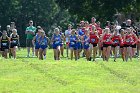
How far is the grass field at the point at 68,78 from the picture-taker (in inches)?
591

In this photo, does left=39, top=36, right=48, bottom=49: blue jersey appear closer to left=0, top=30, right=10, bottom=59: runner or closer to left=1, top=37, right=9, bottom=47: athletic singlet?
left=0, top=30, right=10, bottom=59: runner

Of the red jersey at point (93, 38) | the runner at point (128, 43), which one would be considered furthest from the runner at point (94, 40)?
the runner at point (128, 43)

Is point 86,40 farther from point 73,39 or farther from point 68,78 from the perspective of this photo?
point 68,78

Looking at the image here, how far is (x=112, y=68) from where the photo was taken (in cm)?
2050

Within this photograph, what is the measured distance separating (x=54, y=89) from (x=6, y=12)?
2521 inches

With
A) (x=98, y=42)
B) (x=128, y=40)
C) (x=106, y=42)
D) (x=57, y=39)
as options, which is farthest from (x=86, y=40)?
(x=128, y=40)

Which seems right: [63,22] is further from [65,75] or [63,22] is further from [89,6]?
[65,75]

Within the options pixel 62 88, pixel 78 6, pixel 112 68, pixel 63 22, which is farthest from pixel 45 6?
pixel 62 88

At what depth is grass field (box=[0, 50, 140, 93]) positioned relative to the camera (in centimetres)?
1502

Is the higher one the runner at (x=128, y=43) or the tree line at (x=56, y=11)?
the tree line at (x=56, y=11)

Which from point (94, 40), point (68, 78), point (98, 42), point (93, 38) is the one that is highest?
point (93, 38)

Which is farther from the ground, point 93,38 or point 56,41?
point 93,38

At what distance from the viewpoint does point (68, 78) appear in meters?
17.0

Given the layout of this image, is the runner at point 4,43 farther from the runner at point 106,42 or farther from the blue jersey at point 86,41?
the runner at point 106,42
